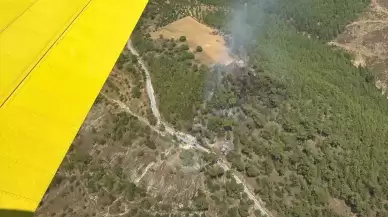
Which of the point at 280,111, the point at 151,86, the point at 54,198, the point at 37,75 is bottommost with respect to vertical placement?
the point at 54,198

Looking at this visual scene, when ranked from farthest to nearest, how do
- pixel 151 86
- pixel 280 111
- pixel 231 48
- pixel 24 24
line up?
pixel 231 48 < pixel 151 86 < pixel 280 111 < pixel 24 24

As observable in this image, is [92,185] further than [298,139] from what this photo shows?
No

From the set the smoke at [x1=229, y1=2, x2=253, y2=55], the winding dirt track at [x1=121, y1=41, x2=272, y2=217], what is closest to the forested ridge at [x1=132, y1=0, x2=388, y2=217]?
the winding dirt track at [x1=121, y1=41, x2=272, y2=217]

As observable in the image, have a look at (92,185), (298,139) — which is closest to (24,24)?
(92,185)

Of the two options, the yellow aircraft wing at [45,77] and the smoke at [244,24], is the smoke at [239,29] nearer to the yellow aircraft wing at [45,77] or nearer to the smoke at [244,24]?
the smoke at [244,24]

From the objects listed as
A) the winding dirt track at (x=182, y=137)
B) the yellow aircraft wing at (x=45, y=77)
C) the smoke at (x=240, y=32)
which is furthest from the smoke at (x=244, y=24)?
the yellow aircraft wing at (x=45, y=77)

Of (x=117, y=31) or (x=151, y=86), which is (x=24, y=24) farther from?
(x=151, y=86)

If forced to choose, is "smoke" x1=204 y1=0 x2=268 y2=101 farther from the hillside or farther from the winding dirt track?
the winding dirt track
